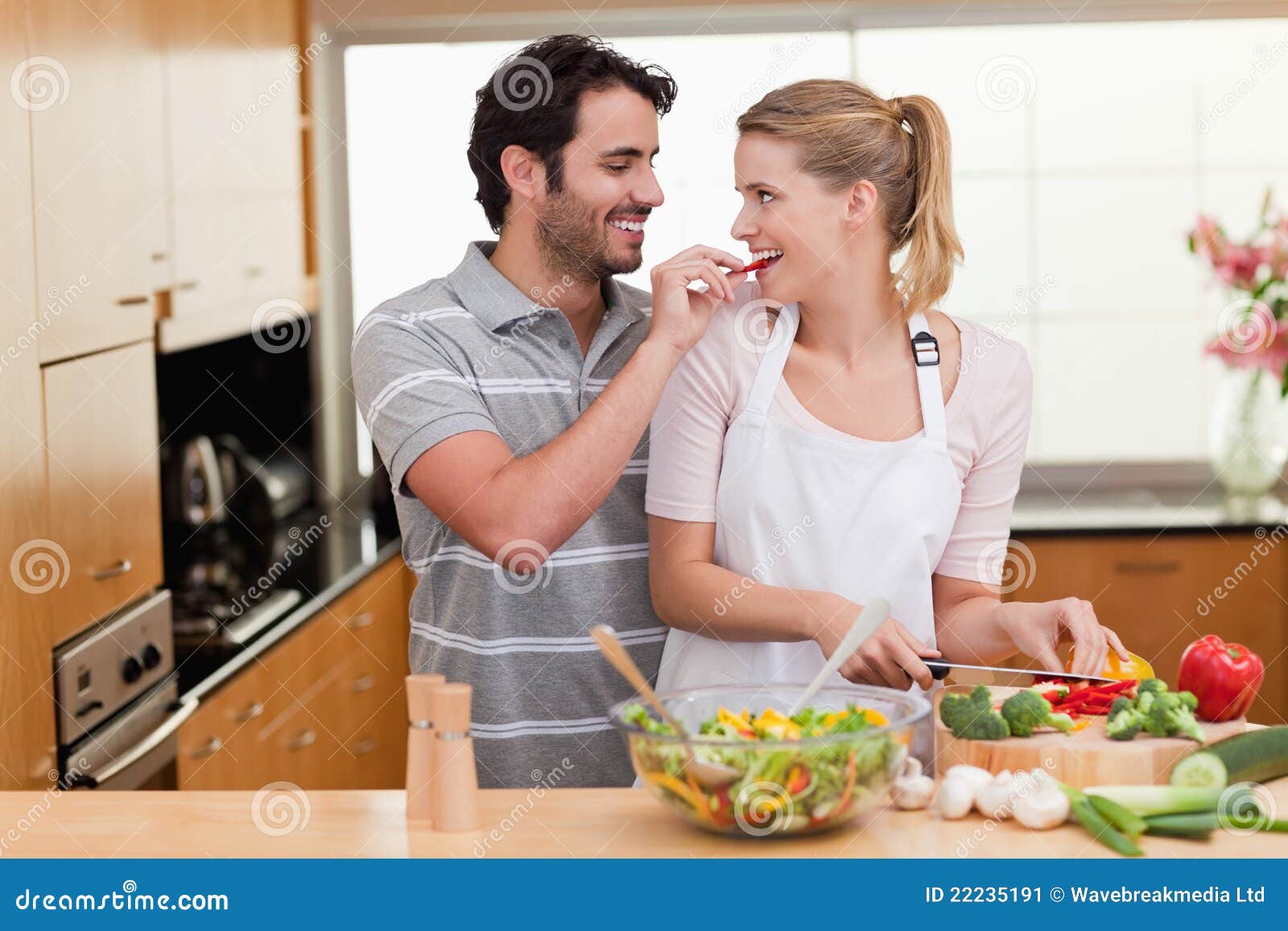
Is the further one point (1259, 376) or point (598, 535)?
point (1259, 376)

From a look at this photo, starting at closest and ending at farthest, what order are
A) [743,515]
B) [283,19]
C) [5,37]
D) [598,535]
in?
1. [743,515]
2. [598,535]
3. [5,37]
4. [283,19]

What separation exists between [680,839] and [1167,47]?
3.14m

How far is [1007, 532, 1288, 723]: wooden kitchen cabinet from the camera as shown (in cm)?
321

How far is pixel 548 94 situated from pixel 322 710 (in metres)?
1.58

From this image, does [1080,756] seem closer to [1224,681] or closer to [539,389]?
[1224,681]

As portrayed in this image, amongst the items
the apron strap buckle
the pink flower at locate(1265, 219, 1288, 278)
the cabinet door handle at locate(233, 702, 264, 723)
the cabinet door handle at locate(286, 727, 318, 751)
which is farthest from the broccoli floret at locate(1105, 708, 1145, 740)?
the pink flower at locate(1265, 219, 1288, 278)

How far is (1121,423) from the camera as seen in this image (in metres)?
3.68

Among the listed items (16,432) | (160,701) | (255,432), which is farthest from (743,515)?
(255,432)

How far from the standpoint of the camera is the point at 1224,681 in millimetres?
1313

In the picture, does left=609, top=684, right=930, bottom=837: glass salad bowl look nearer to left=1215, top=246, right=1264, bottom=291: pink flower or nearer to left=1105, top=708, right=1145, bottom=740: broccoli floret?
left=1105, top=708, right=1145, bottom=740: broccoli floret

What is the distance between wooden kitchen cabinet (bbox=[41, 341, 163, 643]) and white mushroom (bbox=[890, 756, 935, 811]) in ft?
4.11

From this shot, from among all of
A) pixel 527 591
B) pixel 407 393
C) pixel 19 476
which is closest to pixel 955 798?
pixel 527 591

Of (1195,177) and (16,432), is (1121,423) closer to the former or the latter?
(1195,177)
